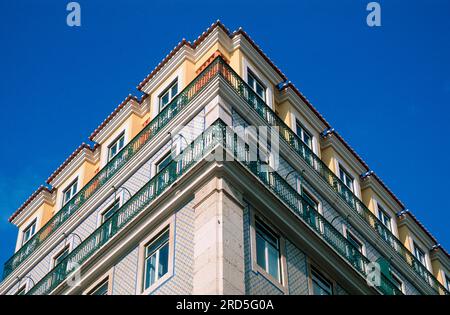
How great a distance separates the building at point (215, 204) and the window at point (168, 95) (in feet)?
0.14

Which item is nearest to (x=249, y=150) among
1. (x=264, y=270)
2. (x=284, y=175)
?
(x=284, y=175)

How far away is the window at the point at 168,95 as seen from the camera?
24.9m

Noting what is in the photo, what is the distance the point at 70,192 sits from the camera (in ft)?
91.5

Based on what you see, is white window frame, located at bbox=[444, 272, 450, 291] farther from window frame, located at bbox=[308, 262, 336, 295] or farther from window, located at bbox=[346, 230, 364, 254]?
window frame, located at bbox=[308, 262, 336, 295]

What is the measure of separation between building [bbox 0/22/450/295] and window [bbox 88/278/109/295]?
57mm

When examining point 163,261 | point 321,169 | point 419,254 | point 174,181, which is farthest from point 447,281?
point 163,261

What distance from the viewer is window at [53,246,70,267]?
25078mm

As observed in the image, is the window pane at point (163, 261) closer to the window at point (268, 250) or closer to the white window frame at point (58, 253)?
the window at point (268, 250)

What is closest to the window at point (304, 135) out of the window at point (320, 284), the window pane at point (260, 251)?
the window at point (320, 284)

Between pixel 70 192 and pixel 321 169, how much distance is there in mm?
8133

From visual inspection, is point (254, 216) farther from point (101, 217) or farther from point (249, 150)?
point (101, 217)

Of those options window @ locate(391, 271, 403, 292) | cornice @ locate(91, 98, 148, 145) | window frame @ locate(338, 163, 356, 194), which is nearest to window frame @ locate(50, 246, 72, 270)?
cornice @ locate(91, 98, 148, 145)

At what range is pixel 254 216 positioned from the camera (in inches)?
795
